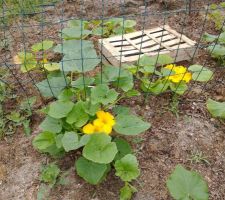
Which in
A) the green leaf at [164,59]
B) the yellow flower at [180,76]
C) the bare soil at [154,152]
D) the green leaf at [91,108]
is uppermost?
the green leaf at [91,108]

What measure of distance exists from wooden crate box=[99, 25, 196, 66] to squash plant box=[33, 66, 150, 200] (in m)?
0.52

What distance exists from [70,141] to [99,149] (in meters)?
0.17

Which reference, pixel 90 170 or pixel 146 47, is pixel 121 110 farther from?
pixel 146 47

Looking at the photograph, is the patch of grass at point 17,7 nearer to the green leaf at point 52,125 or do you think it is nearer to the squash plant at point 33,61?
the squash plant at point 33,61

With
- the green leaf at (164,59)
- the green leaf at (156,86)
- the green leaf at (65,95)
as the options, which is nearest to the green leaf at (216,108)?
the green leaf at (156,86)

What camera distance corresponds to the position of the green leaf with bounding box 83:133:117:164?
218cm

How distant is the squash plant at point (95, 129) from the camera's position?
2.23 metres

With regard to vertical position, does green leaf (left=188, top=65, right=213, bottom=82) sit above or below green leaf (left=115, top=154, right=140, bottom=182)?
above

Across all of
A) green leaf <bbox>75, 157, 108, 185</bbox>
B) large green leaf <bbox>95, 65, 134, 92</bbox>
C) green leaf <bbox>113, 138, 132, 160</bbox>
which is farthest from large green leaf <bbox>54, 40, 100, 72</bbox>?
green leaf <bbox>75, 157, 108, 185</bbox>

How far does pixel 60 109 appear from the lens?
243cm

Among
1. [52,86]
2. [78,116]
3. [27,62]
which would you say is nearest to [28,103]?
[52,86]

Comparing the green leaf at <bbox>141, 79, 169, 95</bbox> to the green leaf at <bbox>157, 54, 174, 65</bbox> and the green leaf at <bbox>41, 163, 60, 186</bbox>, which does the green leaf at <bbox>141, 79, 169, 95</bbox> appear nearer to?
the green leaf at <bbox>157, 54, 174, 65</bbox>

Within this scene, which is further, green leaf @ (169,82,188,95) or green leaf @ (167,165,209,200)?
green leaf @ (169,82,188,95)

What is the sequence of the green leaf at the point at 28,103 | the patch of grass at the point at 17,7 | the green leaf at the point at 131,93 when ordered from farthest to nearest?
the patch of grass at the point at 17,7
the green leaf at the point at 28,103
the green leaf at the point at 131,93
